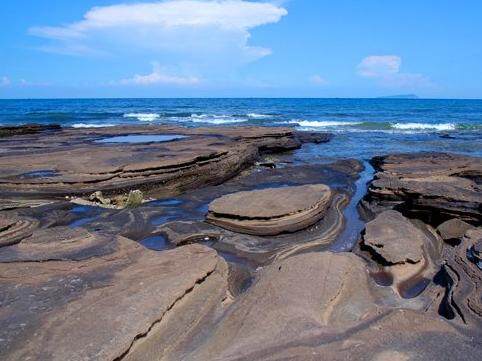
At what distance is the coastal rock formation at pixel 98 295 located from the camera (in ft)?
10.7

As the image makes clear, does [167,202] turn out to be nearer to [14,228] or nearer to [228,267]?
[14,228]

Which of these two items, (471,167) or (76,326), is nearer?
(76,326)

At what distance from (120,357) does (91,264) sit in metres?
1.68

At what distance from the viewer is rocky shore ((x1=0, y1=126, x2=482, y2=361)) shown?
3371 mm

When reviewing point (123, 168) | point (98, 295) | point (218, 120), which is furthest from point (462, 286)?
point (218, 120)

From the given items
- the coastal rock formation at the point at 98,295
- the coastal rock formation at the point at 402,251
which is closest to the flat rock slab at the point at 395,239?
the coastal rock formation at the point at 402,251

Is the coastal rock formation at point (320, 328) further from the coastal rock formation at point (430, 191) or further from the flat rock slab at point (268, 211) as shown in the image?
the coastal rock formation at point (430, 191)

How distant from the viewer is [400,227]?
6527 millimetres

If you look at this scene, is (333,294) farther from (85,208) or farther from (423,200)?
(85,208)

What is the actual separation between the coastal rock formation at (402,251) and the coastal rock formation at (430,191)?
1.94 feet

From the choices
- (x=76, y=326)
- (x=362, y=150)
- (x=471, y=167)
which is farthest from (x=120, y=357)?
(x=362, y=150)

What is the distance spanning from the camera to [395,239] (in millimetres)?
6090

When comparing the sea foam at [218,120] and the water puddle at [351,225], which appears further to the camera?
the sea foam at [218,120]

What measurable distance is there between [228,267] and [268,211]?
6.41 ft
